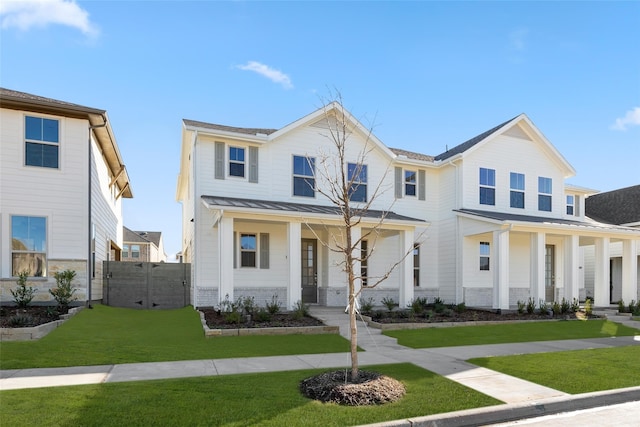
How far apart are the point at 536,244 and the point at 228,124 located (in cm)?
1311

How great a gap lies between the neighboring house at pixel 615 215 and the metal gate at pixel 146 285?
20.1 meters

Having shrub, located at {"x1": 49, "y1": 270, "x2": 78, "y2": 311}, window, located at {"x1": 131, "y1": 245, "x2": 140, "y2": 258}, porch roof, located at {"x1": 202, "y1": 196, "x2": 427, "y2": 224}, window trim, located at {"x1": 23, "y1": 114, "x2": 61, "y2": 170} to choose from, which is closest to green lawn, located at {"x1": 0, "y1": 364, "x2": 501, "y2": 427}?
shrub, located at {"x1": 49, "y1": 270, "x2": 78, "y2": 311}

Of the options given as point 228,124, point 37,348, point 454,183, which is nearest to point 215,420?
point 37,348

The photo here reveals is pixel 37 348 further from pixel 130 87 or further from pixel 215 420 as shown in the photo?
pixel 130 87

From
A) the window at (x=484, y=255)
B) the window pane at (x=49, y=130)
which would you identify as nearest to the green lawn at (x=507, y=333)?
the window at (x=484, y=255)

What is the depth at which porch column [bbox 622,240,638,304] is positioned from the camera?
18.3m

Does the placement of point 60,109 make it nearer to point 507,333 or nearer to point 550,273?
point 507,333

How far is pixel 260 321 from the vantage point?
1168 cm

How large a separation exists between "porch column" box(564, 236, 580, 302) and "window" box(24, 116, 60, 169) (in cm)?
1886

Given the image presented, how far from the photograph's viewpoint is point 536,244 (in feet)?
54.4

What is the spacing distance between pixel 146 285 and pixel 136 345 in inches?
347

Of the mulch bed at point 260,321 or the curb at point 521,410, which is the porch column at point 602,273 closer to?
the mulch bed at point 260,321

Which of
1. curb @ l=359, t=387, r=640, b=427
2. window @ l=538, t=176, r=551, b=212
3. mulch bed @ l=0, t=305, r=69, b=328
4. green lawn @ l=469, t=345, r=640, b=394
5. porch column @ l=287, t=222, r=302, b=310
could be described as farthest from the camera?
window @ l=538, t=176, r=551, b=212

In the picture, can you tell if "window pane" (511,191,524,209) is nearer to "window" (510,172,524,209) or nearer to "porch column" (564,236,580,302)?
"window" (510,172,524,209)
